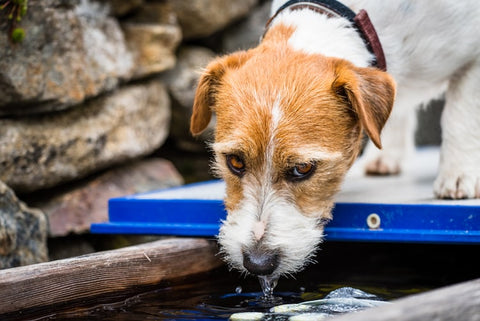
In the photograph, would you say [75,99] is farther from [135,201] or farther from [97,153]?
[135,201]

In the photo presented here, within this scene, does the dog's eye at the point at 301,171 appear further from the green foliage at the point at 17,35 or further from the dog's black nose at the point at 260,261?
the green foliage at the point at 17,35

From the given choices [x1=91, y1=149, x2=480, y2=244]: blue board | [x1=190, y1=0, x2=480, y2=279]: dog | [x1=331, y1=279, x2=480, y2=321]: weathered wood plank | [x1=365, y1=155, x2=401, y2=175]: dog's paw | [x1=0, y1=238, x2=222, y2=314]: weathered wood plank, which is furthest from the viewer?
[x1=365, y1=155, x2=401, y2=175]: dog's paw

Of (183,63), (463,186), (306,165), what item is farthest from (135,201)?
(183,63)

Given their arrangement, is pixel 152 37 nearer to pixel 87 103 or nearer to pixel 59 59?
pixel 87 103

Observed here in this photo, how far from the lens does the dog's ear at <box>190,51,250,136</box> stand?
3.18m

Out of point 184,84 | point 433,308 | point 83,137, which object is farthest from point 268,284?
point 184,84

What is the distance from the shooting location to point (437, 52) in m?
3.38

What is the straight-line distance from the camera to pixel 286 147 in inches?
108

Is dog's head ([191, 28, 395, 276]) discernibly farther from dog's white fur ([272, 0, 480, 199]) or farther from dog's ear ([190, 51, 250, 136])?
dog's white fur ([272, 0, 480, 199])

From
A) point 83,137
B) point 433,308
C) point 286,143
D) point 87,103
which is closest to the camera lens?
point 433,308

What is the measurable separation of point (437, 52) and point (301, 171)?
1.11 meters

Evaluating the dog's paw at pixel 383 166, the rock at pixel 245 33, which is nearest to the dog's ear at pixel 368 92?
the dog's paw at pixel 383 166

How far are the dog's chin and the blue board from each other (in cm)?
38

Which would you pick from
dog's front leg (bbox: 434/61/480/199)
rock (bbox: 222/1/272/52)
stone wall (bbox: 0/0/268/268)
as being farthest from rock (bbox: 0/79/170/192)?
dog's front leg (bbox: 434/61/480/199)
